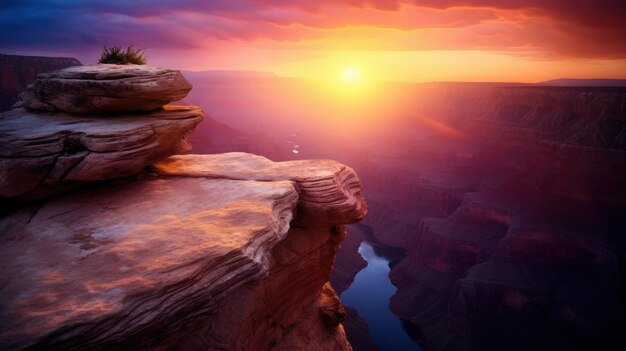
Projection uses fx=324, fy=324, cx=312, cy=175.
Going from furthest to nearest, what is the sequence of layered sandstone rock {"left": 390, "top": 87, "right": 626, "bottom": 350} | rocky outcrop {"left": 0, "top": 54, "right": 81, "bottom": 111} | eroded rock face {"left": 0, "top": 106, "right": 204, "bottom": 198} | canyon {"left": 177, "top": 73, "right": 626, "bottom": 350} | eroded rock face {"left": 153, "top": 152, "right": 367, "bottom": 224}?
rocky outcrop {"left": 0, "top": 54, "right": 81, "bottom": 111}
canyon {"left": 177, "top": 73, "right": 626, "bottom": 350}
layered sandstone rock {"left": 390, "top": 87, "right": 626, "bottom": 350}
eroded rock face {"left": 153, "top": 152, "right": 367, "bottom": 224}
eroded rock face {"left": 0, "top": 106, "right": 204, "bottom": 198}

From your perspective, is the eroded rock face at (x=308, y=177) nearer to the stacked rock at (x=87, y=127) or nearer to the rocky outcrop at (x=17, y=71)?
the stacked rock at (x=87, y=127)

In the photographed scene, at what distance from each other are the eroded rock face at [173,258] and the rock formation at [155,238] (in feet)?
0.06

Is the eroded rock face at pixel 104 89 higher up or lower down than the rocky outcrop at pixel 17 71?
higher up

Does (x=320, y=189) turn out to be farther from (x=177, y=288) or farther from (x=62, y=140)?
(x=62, y=140)

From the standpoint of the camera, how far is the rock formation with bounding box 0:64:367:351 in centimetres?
379

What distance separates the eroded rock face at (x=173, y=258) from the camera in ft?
12.0

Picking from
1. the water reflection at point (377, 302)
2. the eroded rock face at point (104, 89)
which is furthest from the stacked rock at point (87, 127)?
the water reflection at point (377, 302)

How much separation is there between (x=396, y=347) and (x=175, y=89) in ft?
90.3

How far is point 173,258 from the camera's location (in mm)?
4484

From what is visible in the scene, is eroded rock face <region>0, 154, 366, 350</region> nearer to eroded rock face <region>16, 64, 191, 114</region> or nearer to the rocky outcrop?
eroded rock face <region>16, 64, 191, 114</region>

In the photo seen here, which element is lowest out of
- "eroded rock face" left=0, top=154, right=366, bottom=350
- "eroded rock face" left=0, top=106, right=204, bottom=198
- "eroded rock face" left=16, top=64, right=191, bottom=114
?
"eroded rock face" left=0, top=154, right=366, bottom=350

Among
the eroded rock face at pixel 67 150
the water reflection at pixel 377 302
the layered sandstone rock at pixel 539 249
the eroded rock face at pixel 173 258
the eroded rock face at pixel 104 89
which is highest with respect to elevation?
the eroded rock face at pixel 104 89

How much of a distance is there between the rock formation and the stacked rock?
3 cm

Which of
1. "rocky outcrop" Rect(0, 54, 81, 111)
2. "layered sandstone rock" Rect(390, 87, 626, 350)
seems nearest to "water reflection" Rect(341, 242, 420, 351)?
"layered sandstone rock" Rect(390, 87, 626, 350)
